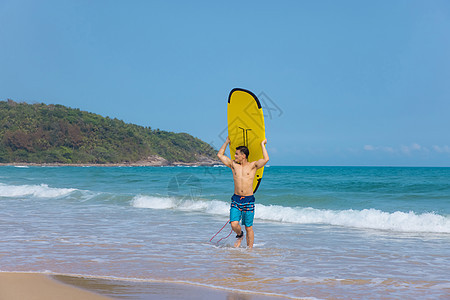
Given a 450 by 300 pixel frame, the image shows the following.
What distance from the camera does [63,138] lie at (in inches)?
3789

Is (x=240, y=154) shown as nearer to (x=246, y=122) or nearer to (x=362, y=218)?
(x=246, y=122)

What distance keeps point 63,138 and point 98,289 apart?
98.2m

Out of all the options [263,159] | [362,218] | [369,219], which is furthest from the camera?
[362,218]

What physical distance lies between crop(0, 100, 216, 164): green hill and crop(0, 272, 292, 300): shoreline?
92399 mm

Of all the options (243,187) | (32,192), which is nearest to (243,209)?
(243,187)

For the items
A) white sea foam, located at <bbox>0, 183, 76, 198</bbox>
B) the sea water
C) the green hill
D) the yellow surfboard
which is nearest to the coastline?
the green hill

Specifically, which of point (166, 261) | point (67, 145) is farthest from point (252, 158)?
point (67, 145)

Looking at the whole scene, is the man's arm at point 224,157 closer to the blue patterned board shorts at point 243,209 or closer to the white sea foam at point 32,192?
the blue patterned board shorts at point 243,209

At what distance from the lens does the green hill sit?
300 feet

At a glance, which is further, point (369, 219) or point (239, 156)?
point (369, 219)

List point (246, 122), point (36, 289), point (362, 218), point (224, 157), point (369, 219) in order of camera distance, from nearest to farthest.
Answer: point (36, 289), point (224, 157), point (246, 122), point (369, 219), point (362, 218)

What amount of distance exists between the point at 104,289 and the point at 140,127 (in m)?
126

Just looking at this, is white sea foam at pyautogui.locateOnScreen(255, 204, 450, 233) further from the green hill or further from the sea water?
the green hill

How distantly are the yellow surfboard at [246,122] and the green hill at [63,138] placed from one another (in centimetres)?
9055
